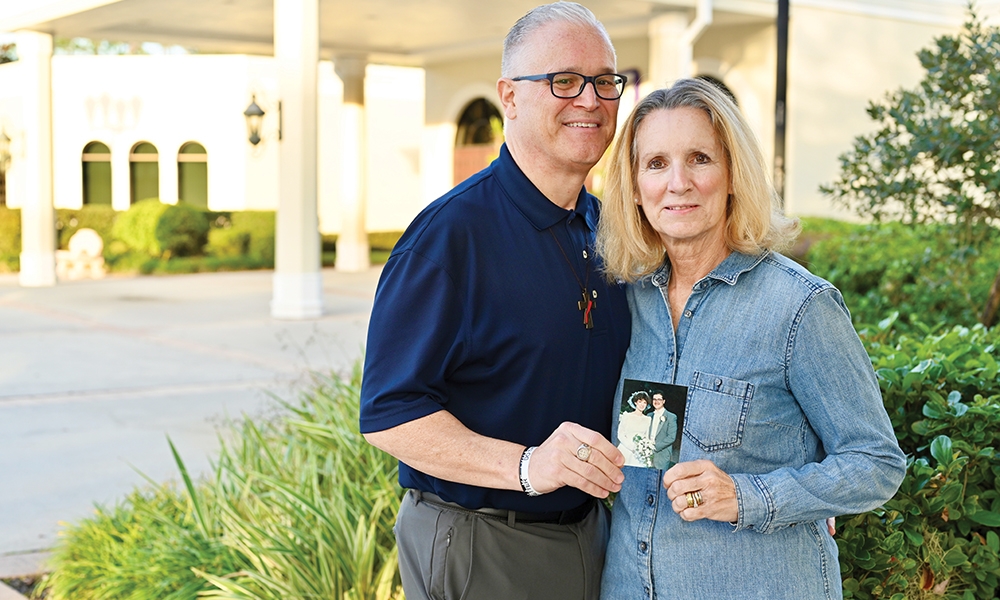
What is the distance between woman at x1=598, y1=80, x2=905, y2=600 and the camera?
2.00 metres

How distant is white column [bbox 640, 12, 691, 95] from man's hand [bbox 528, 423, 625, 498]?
14439 millimetres

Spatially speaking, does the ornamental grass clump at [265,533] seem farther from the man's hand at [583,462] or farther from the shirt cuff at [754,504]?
the shirt cuff at [754,504]

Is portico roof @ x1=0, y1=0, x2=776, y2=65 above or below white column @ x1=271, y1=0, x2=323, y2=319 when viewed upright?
above

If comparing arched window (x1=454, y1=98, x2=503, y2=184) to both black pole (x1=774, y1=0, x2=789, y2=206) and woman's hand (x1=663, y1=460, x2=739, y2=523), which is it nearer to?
black pole (x1=774, y1=0, x2=789, y2=206)

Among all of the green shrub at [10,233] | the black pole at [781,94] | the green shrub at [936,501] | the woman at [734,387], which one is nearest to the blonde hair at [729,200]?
the woman at [734,387]

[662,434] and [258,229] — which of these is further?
[258,229]

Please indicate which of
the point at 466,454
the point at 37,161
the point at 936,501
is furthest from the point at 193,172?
the point at 466,454

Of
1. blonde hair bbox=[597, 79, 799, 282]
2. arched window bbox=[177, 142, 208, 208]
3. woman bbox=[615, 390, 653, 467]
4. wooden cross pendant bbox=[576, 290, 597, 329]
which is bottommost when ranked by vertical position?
woman bbox=[615, 390, 653, 467]

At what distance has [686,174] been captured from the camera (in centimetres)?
214

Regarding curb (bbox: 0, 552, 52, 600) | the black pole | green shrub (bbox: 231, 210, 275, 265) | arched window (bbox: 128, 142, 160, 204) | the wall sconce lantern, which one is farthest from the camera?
arched window (bbox: 128, 142, 160, 204)

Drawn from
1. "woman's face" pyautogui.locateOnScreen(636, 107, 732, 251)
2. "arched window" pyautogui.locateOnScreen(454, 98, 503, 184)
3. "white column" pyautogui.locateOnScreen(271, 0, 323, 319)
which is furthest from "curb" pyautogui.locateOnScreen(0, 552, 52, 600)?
"arched window" pyautogui.locateOnScreen(454, 98, 503, 184)

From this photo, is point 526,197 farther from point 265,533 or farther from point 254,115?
point 254,115

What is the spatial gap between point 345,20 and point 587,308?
16.4 metres

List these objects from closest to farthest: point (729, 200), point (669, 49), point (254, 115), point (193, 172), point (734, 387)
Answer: point (734, 387) → point (729, 200) → point (669, 49) → point (254, 115) → point (193, 172)
